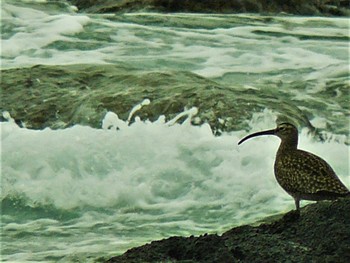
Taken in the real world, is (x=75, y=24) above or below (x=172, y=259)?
above

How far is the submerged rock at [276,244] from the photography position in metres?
4.96

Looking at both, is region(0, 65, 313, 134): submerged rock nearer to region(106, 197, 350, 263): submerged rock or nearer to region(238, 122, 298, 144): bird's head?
region(238, 122, 298, 144): bird's head

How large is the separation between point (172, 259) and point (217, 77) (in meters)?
9.68

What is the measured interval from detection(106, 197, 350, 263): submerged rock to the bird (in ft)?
7.24

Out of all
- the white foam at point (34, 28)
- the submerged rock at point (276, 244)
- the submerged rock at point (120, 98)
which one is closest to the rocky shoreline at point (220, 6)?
the white foam at point (34, 28)

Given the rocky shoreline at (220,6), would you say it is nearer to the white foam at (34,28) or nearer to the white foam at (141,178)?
the white foam at (34,28)

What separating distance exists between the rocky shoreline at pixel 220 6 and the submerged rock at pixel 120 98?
5403 mm

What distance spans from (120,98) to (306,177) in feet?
15.6

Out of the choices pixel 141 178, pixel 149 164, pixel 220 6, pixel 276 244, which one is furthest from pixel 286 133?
pixel 220 6

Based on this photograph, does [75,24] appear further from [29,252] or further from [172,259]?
[172,259]

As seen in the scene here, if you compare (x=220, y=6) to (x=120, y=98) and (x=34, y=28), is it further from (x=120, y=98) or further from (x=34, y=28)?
(x=120, y=98)

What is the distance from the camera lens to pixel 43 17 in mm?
18172

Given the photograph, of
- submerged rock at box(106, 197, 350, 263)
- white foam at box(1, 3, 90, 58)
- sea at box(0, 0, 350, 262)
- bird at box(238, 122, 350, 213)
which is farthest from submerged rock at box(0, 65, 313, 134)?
submerged rock at box(106, 197, 350, 263)

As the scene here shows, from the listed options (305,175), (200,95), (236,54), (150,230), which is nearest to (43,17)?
(236,54)
